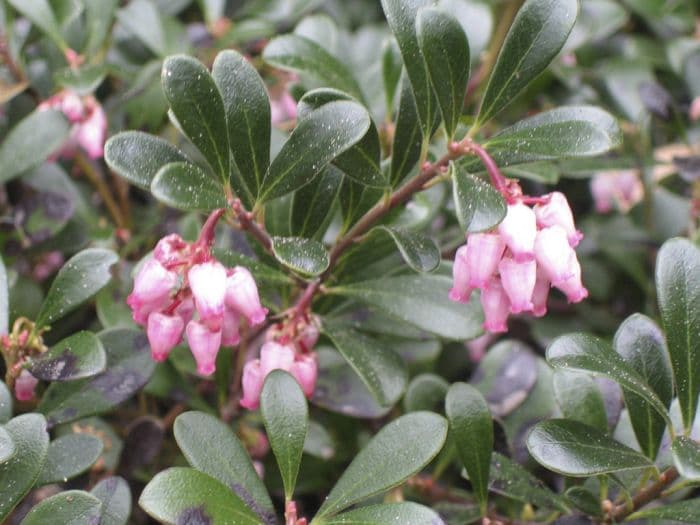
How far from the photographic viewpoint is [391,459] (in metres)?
1.03

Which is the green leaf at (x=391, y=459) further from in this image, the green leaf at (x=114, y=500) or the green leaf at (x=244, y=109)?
the green leaf at (x=244, y=109)

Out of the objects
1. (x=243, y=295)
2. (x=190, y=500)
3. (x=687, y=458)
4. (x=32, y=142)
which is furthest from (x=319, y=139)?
(x=32, y=142)

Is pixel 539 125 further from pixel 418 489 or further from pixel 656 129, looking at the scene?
pixel 656 129

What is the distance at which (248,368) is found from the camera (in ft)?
3.91

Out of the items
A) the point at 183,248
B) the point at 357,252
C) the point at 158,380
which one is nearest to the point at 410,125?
the point at 357,252

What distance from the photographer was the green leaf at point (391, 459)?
3.31 ft

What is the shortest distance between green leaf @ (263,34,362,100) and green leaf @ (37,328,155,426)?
455 millimetres

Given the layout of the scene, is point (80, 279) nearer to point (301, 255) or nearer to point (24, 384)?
point (24, 384)

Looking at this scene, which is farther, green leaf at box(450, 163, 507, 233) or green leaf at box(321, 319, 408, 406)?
green leaf at box(321, 319, 408, 406)

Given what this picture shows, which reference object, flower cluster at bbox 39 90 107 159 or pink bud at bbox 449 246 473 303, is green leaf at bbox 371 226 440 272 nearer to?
pink bud at bbox 449 246 473 303

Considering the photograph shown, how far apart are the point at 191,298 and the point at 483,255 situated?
36cm

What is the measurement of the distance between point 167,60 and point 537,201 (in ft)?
1.47

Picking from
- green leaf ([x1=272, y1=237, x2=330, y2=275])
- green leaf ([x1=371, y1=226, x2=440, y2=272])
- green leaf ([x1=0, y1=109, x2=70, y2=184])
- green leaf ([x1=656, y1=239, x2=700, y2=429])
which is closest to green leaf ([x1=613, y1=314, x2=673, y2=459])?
green leaf ([x1=656, y1=239, x2=700, y2=429])

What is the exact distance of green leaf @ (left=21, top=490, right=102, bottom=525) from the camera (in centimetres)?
97
